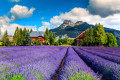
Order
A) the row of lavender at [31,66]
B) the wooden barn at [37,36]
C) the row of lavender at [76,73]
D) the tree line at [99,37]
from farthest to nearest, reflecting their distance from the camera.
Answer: the wooden barn at [37,36] < the tree line at [99,37] < the row of lavender at [31,66] < the row of lavender at [76,73]

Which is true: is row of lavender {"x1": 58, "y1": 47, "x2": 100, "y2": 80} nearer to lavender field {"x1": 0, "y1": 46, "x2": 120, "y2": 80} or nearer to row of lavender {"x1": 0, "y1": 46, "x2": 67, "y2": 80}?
lavender field {"x1": 0, "y1": 46, "x2": 120, "y2": 80}

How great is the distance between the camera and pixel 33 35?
232 feet

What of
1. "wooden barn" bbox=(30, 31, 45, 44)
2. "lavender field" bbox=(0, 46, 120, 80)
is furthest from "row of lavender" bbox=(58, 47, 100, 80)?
"wooden barn" bbox=(30, 31, 45, 44)

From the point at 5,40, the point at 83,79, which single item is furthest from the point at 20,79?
the point at 5,40

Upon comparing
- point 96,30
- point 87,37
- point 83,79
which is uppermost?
point 96,30

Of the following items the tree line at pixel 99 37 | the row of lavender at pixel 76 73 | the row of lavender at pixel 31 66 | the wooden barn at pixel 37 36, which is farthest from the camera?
the wooden barn at pixel 37 36

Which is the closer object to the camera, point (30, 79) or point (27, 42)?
point (30, 79)

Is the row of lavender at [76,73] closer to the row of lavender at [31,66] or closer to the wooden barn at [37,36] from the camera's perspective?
the row of lavender at [31,66]

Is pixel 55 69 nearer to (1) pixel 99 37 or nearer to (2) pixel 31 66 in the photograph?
(2) pixel 31 66

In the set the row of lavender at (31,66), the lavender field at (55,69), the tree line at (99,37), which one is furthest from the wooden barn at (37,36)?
the lavender field at (55,69)

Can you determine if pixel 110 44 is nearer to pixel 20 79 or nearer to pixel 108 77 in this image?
pixel 108 77

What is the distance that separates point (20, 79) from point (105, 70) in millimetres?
3918

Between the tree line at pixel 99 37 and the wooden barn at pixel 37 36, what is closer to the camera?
the tree line at pixel 99 37

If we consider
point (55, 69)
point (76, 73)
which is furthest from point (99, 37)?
point (76, 73)
